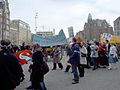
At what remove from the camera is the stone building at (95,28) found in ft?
415

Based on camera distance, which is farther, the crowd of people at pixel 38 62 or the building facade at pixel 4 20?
the building facade at pixel 4 20

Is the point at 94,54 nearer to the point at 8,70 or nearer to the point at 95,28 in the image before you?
the point at 8,70

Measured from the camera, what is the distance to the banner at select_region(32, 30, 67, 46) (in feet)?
68.8

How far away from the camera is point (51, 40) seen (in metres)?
24.9

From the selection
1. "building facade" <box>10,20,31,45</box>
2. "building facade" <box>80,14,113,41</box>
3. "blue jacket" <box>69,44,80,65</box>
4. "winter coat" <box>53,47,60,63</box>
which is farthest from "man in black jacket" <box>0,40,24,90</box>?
"building facade" <box>10,20,31,45</box>

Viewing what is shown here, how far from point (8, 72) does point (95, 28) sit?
126021 millimetres

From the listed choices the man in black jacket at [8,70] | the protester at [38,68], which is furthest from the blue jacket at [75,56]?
the man in black jacket at [8,70]

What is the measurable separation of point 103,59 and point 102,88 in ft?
30.4

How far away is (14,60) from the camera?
19.7 ft

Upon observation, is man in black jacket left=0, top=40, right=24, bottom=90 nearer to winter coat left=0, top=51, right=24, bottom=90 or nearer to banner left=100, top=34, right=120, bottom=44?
winter coat left=0, top=51, right=24, bottom=90

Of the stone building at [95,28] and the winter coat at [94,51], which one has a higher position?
the stone building at [95,28]

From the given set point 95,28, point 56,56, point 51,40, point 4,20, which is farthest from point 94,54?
point 95,28

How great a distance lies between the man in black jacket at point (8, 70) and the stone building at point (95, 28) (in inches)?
4621

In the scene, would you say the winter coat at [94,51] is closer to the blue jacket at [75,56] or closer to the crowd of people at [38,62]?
the crowd of people at [38,62]
